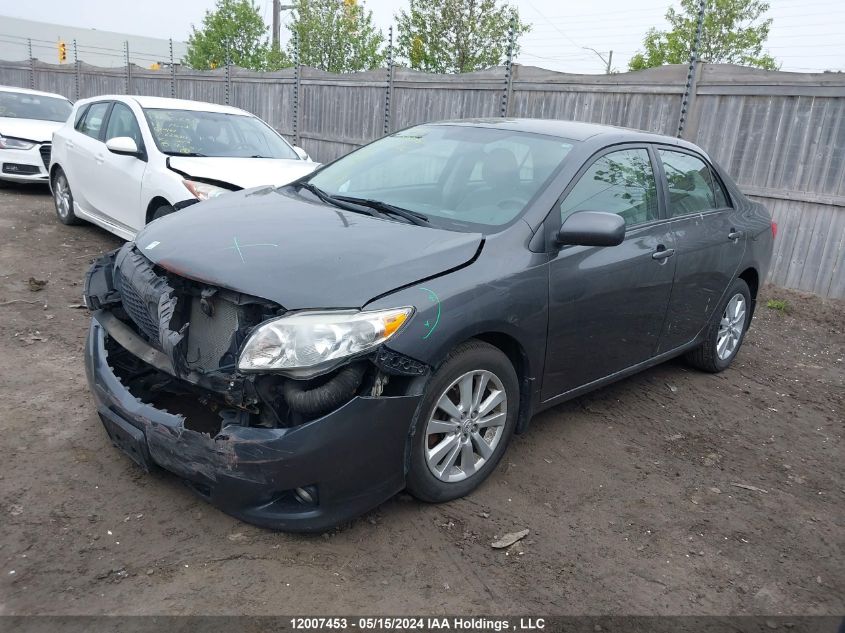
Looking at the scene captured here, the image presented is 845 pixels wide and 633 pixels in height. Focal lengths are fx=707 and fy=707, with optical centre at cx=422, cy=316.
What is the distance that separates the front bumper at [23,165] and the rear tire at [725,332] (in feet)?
32.4

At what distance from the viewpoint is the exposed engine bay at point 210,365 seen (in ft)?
8.89

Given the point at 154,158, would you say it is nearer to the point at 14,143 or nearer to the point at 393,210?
the point at 393,210

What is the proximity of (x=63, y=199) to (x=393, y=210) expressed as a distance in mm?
6334

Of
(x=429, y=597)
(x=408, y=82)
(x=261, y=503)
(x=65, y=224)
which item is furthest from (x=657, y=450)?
(x=408, y=82)

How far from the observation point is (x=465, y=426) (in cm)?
322

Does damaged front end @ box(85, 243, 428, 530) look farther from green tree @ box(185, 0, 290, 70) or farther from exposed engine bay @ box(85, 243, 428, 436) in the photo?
green tree @ box(185, 0, 290, 70)

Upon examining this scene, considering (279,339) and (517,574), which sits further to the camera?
(517,574)

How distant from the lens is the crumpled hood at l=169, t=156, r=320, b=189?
611 centimetres

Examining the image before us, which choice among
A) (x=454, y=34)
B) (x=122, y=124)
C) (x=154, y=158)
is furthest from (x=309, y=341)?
(x=454, y=34)

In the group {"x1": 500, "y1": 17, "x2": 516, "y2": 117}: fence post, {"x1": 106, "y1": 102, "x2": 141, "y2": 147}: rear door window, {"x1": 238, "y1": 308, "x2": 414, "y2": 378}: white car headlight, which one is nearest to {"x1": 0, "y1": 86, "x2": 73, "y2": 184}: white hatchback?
{"x1": 106, "y1": 102, "x2": 141, "y2": 147}: rear door window

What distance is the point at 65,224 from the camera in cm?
851

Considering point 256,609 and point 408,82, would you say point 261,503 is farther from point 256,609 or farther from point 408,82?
point 408,82

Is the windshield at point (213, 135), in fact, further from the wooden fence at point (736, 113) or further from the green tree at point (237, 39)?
the green tree at point (237, 39)

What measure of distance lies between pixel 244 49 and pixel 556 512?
26895mm
